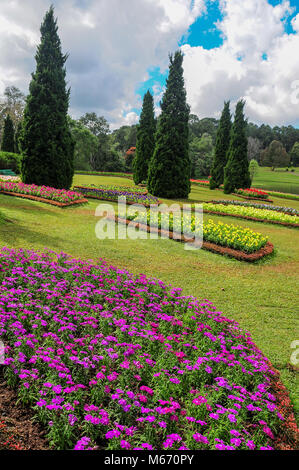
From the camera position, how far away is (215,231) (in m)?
10.0

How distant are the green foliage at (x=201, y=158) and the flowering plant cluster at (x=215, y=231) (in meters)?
34.5

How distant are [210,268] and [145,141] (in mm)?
23212

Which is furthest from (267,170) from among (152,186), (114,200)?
(114,200)

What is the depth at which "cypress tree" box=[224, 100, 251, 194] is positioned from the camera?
2777 cm

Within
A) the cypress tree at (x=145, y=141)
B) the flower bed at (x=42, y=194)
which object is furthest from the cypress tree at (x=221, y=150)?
the flower bed at (x=42, y=194)

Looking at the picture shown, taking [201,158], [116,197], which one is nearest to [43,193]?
[116,197]

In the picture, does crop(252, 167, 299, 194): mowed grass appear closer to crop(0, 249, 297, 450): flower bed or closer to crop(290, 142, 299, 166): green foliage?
crop(290, 142, 299, 166): green foliage

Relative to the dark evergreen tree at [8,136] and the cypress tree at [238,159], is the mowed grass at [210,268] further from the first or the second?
the dark evergreen tree at [8,136]

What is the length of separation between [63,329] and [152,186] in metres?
18.3

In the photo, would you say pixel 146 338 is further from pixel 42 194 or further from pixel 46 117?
pixel 46 117

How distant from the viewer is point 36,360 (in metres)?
3.02

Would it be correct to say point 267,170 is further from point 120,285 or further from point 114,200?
point 120,285

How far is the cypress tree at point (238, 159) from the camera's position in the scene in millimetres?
27766
